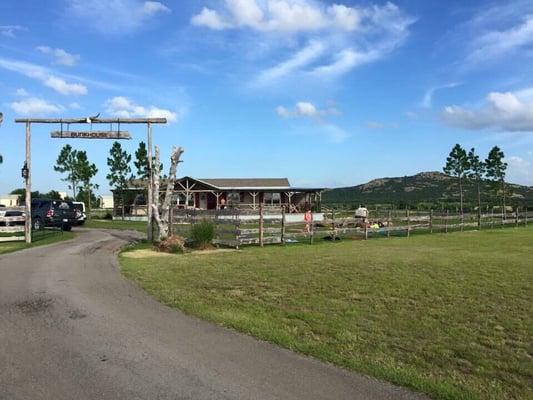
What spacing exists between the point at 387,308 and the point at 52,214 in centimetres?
2180

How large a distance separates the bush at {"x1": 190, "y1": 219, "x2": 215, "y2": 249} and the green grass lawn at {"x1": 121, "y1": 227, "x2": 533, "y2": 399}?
9.90 ft

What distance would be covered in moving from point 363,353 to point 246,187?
40.2 m

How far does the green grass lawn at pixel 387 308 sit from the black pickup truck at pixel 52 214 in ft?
44.8

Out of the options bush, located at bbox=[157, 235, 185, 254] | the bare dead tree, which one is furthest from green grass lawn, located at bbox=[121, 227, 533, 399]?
the bare dead tree

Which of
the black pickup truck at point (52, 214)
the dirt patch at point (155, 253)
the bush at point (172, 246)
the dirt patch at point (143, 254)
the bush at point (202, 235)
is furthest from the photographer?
the black pickup truck at point (52, 214)

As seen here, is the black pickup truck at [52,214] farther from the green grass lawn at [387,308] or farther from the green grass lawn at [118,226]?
the green grass lawn at [387,308]

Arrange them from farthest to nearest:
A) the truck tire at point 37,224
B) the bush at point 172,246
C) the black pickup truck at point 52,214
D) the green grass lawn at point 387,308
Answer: the black pickup truck at point 52,214 → the truck tire at point 37,224 → the bush at point 172,246 → the green grass lawn at point 387,308

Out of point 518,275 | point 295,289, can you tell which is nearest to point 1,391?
point 295,289

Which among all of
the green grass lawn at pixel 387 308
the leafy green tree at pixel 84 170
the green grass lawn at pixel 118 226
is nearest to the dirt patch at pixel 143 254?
the green grass lawn at pixel 387 308

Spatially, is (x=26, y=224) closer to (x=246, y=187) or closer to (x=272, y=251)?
(x=272, y=251)

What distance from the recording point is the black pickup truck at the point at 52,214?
25484mm

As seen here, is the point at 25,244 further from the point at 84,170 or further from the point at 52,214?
the point at 84,170

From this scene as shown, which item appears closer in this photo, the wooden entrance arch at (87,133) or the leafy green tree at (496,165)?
the wooden entrance arch at (87,133)

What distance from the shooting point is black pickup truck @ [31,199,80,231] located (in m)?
25.5
